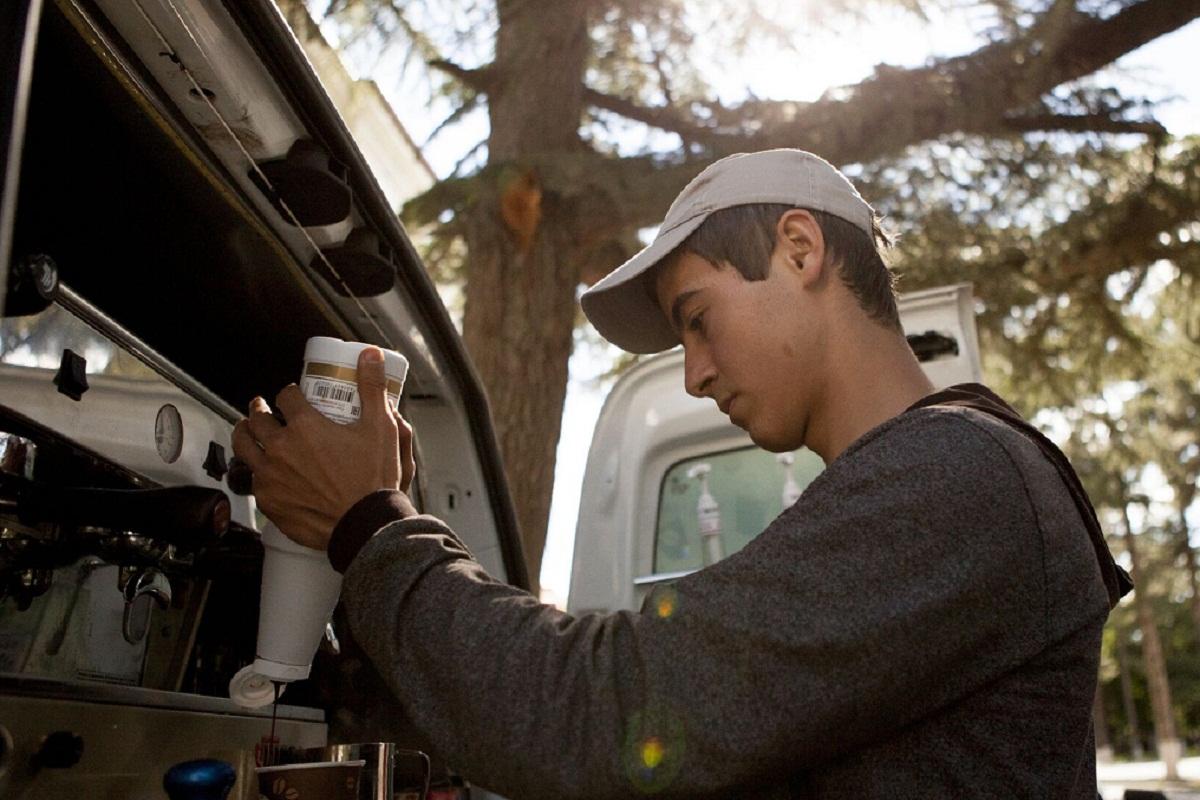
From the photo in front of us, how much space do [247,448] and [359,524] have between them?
0.19 meters

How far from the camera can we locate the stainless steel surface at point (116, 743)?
3.82 ft

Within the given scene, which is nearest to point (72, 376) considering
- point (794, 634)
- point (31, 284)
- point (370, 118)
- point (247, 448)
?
point (31, 284)

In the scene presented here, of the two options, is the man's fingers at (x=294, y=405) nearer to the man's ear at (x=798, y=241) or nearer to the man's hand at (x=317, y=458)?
the man's hand at (x=317, y=458)

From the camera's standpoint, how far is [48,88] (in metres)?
1.41

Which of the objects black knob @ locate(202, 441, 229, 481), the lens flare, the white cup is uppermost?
black knob @ locate(202, 441, 229, 481)

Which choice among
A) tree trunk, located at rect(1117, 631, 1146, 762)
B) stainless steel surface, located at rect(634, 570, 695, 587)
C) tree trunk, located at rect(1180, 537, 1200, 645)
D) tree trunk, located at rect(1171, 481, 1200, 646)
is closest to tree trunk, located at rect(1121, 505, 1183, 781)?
tree trunk, located at rect(1171, 481, 1200, 646)

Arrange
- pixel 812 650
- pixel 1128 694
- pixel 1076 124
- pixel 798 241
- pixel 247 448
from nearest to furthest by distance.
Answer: pixel 812 650 → pixel 247 448 → pixel 798 241 → pixel 1076 124 → pixel 1128 694

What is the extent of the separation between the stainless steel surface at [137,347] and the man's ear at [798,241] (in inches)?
35.3

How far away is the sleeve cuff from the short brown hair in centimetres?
60

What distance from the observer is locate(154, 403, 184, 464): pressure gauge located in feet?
5.41

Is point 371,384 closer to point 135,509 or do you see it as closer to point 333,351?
point 333,351

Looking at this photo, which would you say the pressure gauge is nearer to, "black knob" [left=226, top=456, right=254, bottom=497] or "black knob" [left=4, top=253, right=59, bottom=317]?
"black knob" [left=226, top=456, right=254, bottom=497]

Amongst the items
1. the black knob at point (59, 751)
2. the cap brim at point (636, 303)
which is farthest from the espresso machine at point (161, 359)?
the cap brim at point (636, 303)

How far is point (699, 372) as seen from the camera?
65.5 inches
